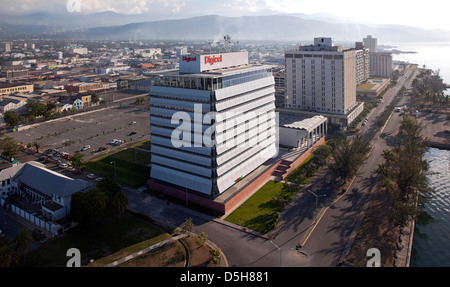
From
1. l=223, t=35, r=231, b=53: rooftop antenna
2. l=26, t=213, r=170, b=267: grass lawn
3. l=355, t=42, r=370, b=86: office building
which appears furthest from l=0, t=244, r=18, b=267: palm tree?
l=355, t=42, r=370, b=86: office building

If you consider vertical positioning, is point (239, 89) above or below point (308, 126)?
above

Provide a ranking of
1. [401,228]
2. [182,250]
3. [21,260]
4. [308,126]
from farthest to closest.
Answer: [308,126] < [401,228] < [182,250] < [21,260]

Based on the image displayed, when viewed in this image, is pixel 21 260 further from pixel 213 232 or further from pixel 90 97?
pixel 90 97

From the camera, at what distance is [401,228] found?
3519 cm

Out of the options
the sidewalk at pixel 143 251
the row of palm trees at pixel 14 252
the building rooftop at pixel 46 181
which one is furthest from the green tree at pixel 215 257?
the building rooftop at pixel 46 181

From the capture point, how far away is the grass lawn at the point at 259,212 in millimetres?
36719

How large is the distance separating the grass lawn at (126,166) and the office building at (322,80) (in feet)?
121

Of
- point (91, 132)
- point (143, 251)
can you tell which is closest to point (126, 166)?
point (143, 251)

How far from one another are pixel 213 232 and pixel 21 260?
18.0 m

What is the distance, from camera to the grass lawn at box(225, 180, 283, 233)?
36719mm

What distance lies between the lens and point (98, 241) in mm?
33938

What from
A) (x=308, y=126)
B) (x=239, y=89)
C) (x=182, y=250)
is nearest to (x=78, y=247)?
(x=182, y=250)

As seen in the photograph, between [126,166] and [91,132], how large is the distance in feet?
85.7

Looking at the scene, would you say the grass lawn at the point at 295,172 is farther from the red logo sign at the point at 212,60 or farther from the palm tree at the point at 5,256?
the palm tree at the point at 5,256
